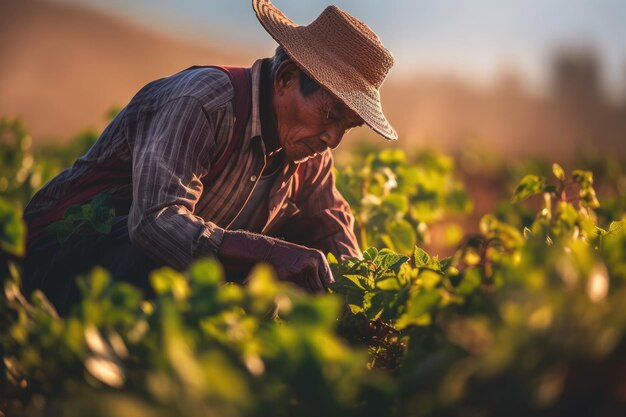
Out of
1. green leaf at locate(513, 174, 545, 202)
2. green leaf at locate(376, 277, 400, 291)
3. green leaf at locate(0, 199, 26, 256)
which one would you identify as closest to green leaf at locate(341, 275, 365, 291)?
green leaf at locate(376, 277, 400, 291)

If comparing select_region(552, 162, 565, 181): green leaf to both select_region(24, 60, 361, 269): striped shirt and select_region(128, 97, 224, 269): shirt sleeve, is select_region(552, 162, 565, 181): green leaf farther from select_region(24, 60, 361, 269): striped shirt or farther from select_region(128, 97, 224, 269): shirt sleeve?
select_region(128, 97, 224, 269): shirt sleeve

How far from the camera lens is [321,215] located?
3652mm

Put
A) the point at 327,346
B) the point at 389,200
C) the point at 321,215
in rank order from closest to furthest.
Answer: the point at 327,346 < the point at 321,215 < the point at 389,200

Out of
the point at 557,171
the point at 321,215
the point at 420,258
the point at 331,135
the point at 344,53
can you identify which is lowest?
the point at 321,215

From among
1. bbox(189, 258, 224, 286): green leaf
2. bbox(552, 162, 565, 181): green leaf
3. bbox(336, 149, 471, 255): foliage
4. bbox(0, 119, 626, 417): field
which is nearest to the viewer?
bbox(0, 119, 626, 417): field

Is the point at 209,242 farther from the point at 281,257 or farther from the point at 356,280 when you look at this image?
the point at 356,280

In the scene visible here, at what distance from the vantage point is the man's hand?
9.04 ft

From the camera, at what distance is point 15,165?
17.8 ft

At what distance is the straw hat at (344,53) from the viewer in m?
3.05

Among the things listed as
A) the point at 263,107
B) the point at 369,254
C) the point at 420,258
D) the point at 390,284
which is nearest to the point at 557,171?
the point at 420,258

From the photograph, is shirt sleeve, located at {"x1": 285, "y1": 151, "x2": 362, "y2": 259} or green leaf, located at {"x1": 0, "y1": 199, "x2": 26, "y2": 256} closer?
green leaf, located at {"x1": 0, "y1": 199, "x2": 26, "y2": 256}

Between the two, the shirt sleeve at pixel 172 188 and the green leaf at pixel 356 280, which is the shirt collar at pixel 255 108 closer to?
the shirt sleeve at pixel 172 188

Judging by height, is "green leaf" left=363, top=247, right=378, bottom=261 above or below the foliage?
above

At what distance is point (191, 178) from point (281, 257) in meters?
0.40
